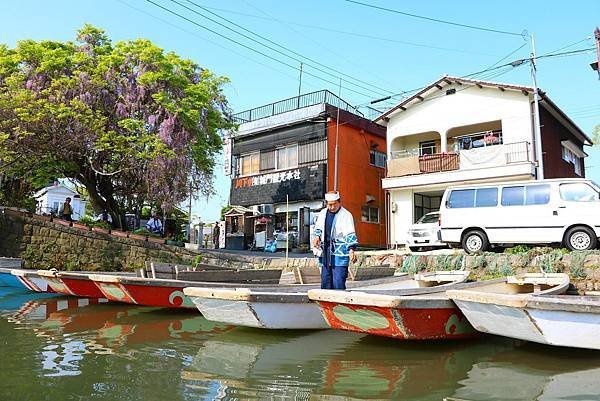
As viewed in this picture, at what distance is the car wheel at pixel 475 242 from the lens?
12273 millimetres

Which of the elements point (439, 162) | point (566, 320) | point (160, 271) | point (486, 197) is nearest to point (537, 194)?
point (486, 197)

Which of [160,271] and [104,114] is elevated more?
[104,114]

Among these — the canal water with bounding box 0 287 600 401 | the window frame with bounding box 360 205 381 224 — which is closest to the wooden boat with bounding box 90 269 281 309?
the canal water with bounding box 0 287 600 401

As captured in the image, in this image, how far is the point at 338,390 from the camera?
14.1 ft

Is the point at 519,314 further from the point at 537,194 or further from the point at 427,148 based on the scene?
the point at 427,148

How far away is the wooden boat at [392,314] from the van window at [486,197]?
22.5 feet

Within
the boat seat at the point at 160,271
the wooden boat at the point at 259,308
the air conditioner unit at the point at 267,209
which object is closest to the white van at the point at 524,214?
the wooden boat at the point at 259,308

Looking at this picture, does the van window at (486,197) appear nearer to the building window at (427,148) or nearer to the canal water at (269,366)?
the canal water at (269,366)

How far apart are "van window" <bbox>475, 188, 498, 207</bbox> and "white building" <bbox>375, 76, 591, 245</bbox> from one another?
16.6 feet

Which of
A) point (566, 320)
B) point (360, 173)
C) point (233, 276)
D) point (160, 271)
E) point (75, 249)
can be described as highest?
point (360, 173)

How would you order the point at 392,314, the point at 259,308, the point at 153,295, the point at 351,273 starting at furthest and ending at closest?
the point at 351,273
the point at 153,295
the point at 259,308
the point at 392,314

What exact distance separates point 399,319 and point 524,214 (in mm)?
7809

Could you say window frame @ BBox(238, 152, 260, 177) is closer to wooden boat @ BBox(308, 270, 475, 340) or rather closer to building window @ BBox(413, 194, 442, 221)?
building window @ BBox(413, 194, 442, 221)

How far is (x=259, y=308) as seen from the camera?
6.17 meters
